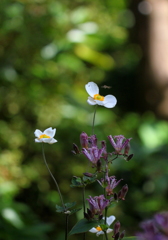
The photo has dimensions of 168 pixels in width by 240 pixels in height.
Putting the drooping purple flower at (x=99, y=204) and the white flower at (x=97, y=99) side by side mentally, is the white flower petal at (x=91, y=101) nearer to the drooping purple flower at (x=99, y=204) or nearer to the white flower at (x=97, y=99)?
the white flower at (x=97, y=99)

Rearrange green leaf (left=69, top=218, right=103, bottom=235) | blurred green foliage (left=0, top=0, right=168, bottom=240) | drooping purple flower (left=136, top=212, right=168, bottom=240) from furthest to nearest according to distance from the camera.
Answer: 1. blurred green foliage (left=0, top=0, right=168, bottom=240)
2. green leaf (left=69, top=218, right=103, bottom=235)
3. drooping purple flower (left=136, top=212, right=168, bottom=240)

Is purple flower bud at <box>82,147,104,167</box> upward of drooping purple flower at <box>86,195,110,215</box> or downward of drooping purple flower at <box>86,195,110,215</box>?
upward

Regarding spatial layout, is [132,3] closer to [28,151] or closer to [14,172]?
[28,151]

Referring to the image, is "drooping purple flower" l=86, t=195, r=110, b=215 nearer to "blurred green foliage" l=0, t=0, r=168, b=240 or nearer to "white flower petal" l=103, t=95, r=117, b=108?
"white flower petal" l=103, t=95, r=117, b=108

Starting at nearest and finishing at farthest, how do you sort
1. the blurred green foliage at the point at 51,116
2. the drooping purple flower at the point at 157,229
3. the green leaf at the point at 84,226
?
the drooping purple flower at the point at 157,229 → the green leaf at the point at 84,226 → the blurred green foliage at the point at 51,116

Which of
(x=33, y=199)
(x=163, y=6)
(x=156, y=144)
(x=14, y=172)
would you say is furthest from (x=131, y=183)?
(x=163, y=6)

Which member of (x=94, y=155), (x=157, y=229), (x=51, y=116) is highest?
(x=51, y=116)

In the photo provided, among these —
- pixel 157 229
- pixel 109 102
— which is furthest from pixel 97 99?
pixel 157 229

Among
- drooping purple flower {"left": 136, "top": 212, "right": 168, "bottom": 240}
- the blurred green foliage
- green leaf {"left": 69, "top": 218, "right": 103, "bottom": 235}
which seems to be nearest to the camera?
drooping purple flower {"left": 136, "top": 212, "right": 168, "bottom": 240}

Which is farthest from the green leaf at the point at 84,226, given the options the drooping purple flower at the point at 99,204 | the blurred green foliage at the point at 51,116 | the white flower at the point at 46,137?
the blurred green foliage at the point at 51,116

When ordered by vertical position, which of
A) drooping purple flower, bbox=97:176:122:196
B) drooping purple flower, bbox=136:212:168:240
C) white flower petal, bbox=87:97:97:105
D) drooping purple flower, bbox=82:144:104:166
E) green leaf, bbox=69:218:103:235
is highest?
white flower petal, bbox=87:97:97:105

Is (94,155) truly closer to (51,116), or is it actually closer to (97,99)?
(97,99)

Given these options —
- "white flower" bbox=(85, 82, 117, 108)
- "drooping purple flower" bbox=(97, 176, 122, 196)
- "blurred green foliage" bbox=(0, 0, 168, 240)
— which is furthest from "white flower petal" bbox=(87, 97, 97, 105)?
"blurred green foliage" bbox=(0, 0, 168, 240)
